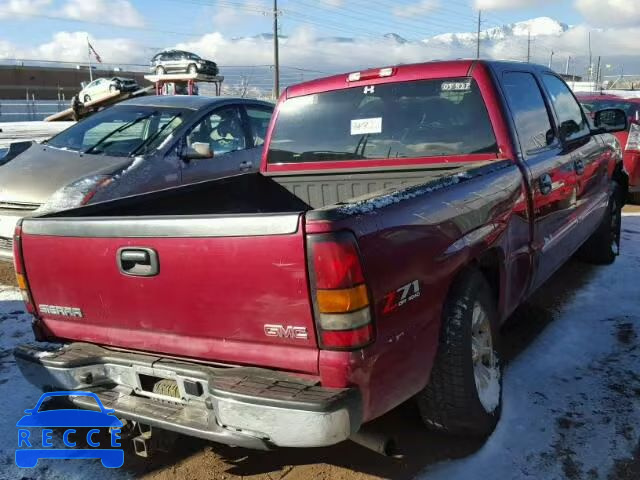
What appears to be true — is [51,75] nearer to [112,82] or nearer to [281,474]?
[112,82]

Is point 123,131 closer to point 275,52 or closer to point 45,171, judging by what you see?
point 45,171

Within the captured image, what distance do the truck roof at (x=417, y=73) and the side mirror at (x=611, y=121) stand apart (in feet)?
4.46

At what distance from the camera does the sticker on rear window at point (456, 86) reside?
148 inches

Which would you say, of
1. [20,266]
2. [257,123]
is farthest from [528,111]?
[257,123]

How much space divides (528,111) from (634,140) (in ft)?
19.4

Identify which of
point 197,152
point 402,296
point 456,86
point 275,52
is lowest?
point 402,296

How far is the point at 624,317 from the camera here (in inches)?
185

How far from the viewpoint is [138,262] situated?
2.56 m

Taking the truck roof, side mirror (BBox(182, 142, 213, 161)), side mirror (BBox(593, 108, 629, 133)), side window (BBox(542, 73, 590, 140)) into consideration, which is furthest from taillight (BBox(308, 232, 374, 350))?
side mirror (BBox(182, 142, 213, 161))

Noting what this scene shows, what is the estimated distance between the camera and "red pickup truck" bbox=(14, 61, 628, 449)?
2.24 meters

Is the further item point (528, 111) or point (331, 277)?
point (528, 111)

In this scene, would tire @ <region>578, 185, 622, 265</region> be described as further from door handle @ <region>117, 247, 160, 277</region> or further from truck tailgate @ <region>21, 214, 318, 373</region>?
door handle @ <region>117, 247, 160, 277</region>

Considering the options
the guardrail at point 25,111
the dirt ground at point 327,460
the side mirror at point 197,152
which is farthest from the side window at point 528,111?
the guardrail at point 25,111

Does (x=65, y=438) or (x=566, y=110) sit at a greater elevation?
(x=566, y=110)
